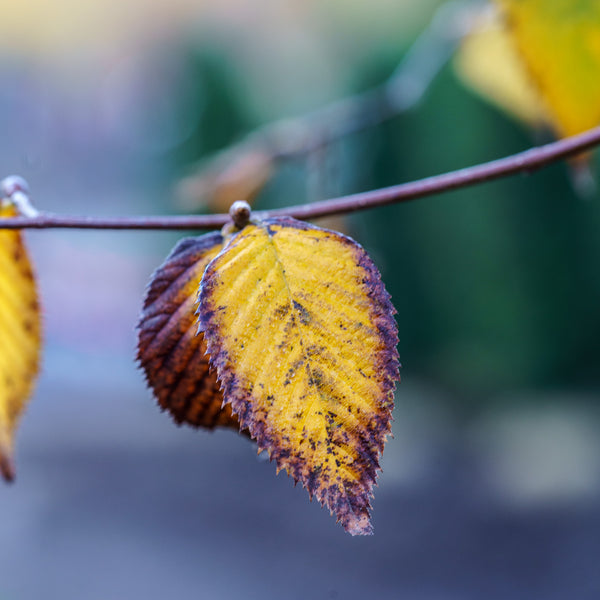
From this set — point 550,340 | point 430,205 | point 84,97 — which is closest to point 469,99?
point 430,205

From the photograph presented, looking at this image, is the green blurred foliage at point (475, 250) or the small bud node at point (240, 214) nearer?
the small bud node at point (240, 214)

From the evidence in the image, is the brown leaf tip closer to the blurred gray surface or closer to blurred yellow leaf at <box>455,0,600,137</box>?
blurred yellow leaf at <box>455,0,600,137</box>

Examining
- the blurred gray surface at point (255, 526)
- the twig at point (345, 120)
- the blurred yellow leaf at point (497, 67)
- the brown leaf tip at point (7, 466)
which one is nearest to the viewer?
the brown leaf tip at point (7, 466)

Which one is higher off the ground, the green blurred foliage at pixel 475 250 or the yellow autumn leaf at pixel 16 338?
the green blurred foliage at pixel 475 250

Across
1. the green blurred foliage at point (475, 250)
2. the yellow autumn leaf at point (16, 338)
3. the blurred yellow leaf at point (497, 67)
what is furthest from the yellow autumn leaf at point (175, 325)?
the green blurred foliage at point (475, 250)

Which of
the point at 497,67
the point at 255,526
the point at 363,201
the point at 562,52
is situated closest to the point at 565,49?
the point at 562,52

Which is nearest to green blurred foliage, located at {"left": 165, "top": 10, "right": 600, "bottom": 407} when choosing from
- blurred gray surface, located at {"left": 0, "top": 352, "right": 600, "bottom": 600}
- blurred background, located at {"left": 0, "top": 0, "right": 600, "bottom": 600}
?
blurred background, located at {"left": 0, "top": 0, "right": 600, "bottom": 600}

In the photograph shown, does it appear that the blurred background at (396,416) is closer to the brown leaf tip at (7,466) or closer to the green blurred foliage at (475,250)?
the green blurred foliage at (475,250)

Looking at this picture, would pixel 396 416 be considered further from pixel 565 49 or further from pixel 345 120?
pixel 565 49
